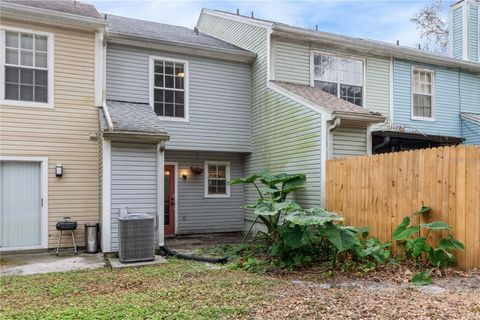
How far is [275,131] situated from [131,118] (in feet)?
11.6

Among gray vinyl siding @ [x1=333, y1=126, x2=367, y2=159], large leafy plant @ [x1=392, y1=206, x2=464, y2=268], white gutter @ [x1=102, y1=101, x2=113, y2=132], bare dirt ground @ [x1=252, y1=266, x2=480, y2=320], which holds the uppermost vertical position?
white gutter @ [x1=102, y1=101, x2=113, y2=132]

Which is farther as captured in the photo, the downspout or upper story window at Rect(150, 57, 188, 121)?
upper story window at Rect(150, 57, 188, 121)

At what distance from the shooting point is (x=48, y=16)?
7977 mm

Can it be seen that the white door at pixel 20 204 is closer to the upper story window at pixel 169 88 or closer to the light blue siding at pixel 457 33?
the upper story window at pixel 169 88

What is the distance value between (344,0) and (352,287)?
30.8ft

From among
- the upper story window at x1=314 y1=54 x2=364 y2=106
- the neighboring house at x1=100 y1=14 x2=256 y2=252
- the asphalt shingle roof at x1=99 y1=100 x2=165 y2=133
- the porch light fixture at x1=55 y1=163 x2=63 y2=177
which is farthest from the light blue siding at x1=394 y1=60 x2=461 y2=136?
the porch light fixture at x1=55 y1=163 x2=63 y2=177

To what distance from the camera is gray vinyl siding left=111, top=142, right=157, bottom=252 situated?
24.7 ft

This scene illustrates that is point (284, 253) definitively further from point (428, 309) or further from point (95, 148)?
point (95, 148)

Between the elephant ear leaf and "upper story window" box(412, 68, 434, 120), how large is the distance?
6.52 meters

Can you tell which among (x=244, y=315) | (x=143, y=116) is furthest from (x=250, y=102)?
(x=244, y=315)

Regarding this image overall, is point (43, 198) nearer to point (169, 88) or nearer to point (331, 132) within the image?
point (169, 88)

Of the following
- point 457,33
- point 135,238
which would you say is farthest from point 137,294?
point 457,33

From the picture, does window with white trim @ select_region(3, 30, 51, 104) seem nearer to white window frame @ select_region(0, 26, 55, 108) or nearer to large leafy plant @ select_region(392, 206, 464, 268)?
white window frame @ select_region(0, 26, 55, 108)

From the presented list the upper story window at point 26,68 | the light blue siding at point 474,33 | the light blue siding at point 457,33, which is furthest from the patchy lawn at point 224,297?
the light blue siding at point 457,33
